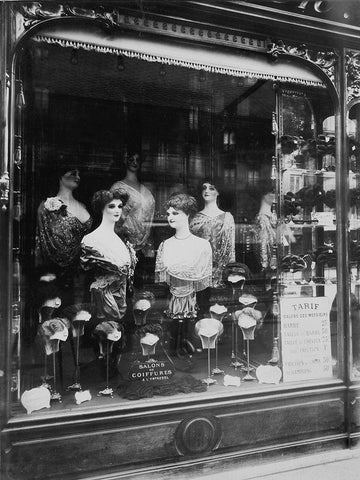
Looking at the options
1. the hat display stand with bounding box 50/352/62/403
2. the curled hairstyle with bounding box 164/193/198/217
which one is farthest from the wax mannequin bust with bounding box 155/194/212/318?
the hat display stand with bounding box 50/352/62/403

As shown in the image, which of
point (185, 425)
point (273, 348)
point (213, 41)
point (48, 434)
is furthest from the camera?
point (273, 348)

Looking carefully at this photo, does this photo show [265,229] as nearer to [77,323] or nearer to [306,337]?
[306,337]

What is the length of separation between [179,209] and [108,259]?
75cm

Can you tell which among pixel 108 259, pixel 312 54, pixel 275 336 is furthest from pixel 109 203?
pixel 312 54

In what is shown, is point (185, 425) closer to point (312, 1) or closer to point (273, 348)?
point (273, 348)

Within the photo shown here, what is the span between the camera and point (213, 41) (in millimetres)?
3277

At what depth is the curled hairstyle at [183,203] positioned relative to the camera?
351 centimetres

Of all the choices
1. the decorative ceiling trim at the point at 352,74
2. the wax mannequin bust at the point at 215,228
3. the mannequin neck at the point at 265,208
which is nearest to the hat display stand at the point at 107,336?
the wax mannequin bust at the point at 215,228

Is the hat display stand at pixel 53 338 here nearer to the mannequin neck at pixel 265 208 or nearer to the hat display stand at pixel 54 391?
the hat display stand at pixel 54 391

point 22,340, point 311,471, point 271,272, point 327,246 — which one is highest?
point 327,246

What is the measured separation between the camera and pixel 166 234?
11.4 ft

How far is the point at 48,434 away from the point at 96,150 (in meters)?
2.09

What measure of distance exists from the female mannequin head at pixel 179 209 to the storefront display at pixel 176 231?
0.06ft

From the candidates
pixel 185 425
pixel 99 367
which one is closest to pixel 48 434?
pixel 99 367
